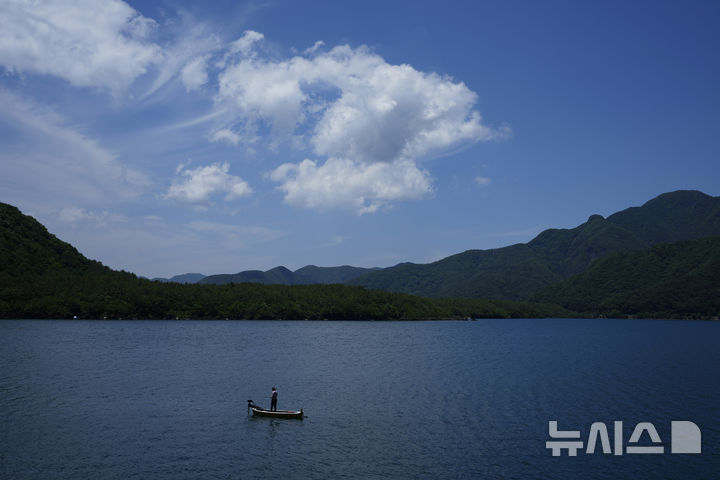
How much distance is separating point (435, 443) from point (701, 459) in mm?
26579

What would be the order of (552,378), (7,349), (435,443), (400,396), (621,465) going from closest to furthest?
(621,465) → (435,443) → (400,396) → (552,378) → (7,349)

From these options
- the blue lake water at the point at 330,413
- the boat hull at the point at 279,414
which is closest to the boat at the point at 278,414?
the boat hull at the point at 279,414

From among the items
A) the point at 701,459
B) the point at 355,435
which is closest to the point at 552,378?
the point at 701,459

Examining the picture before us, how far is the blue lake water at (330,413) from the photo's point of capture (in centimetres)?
4619

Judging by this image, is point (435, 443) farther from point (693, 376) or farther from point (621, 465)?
point (693, 376)

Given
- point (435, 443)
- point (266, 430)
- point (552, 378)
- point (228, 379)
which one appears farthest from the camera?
point (552, 378)

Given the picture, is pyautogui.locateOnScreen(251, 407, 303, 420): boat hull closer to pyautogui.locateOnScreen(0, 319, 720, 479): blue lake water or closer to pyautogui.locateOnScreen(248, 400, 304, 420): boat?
pyautogui.locateOnScreen(248, 400, 304, 420): boat

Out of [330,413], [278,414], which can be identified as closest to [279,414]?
[278,414]

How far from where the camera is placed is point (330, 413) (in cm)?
6712

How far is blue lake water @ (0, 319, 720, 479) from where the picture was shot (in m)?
46.2

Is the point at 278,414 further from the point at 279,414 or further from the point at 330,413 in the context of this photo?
the point at 330,413

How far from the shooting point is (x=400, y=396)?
80688 millimetres

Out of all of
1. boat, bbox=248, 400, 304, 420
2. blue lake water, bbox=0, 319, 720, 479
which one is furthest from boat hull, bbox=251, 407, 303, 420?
blue lake water, bbox=0, 319, 720, 479

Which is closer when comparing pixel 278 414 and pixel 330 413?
pixel 278 414
